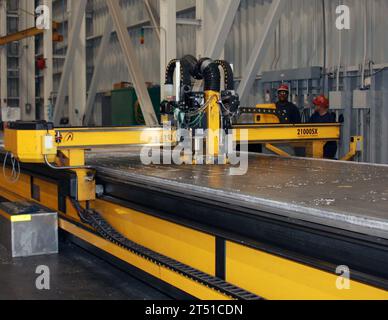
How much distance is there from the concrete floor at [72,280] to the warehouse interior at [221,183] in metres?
0.02

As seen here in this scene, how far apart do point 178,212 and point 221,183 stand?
30 cm

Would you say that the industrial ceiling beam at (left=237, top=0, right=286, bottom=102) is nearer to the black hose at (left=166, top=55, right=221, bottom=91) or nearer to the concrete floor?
the black hose at (left=166, top=55, right=221, bottom=91)

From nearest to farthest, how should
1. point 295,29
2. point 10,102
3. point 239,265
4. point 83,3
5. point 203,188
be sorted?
point 239,265, point 203,188, point 295,29, point 83,3, point 10,102

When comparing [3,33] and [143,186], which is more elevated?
[3,33]

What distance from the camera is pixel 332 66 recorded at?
318 inches

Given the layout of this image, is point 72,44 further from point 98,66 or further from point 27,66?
point 27,66

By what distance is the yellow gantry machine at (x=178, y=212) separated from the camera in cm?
288

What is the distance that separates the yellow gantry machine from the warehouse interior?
11 mm

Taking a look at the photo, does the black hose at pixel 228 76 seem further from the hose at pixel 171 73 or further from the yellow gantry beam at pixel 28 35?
the yellow gantry beam at pixel 28 35

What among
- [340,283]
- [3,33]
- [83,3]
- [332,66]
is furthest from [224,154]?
[3,33]

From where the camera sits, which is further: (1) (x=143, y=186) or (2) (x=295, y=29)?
(2) (x=295, y=29)

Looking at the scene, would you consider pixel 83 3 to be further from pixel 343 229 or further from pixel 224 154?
pixel 343 229

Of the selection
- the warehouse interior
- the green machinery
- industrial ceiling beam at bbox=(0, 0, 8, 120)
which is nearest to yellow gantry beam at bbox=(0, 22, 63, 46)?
industrial ceiling beam at bbox=(0, 0, 8, 120)
